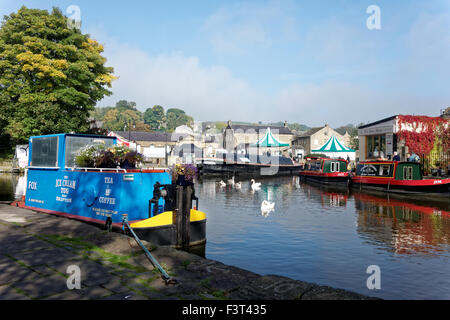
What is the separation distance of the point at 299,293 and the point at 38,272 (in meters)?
4.49

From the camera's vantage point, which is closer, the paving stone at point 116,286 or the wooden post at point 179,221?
the paving stone at point 116,286

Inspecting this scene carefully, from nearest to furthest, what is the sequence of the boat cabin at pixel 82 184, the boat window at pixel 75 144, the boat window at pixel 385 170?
the boat cabin at pixel 82 184 < the boat window at pixel 75 144 < the boat window at pixel 385 170

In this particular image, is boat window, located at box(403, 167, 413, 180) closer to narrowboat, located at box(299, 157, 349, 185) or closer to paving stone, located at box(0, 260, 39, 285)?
narrowboat, located at box(299, 157, 349, 185)

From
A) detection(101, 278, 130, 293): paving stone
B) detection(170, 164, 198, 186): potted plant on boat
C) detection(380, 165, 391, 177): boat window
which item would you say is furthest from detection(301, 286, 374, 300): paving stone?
detection(380, 165, 391, 177): boat window

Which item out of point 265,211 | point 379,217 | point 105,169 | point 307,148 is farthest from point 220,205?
point 307,148

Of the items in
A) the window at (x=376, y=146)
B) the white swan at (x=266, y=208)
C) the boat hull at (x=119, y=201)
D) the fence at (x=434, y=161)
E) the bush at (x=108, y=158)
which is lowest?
the white swan at (x=266, y=208)

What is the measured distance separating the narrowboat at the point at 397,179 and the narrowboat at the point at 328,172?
2.53 meters

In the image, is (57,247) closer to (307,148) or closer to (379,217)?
(379,217)

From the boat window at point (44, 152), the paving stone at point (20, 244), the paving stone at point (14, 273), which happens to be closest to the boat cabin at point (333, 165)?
the boat window at point (44, 152)

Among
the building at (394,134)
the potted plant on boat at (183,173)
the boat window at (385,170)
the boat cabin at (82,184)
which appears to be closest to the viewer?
the boat cabin at (82,184)

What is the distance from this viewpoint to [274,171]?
57594 mm

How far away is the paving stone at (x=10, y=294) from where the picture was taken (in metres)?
5.11

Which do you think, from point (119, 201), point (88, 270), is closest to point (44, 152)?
point (119, 201)

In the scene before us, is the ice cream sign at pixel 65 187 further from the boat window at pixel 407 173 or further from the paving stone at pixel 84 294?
the boat window at pixel 407 173
